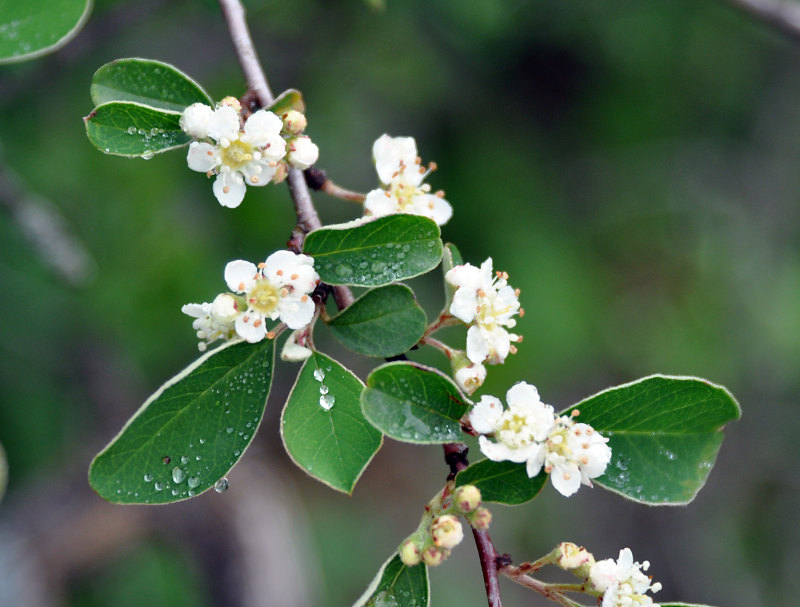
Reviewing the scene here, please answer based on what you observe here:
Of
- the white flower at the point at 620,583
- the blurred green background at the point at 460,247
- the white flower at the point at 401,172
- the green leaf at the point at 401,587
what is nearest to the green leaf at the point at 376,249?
the white flower at the point at 401,172

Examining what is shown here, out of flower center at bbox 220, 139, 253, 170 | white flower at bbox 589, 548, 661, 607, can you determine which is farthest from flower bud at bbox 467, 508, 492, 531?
flower center at bbox 220, 139, 253, 170

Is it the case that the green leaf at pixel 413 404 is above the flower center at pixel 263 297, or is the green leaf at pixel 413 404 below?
below

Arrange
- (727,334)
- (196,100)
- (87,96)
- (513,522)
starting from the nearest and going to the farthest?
(196,100) < (87,96) < (727,334) < (513,522)

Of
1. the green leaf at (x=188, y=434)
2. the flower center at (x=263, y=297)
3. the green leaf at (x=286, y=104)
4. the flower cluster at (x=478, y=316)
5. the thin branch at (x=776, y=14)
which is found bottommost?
the green leaf at (x=188, y=434)

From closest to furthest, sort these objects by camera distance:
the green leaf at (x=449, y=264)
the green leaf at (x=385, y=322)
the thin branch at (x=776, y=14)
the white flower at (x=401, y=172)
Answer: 1. the green leaf at (x=385, y=322)
2. the green leaf at (x=449, y=264)
3. the white flower at (x=401, y=172)
4. the thin branch at (x=776, y=14)

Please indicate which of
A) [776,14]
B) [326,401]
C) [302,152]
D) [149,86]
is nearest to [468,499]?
[326,401]

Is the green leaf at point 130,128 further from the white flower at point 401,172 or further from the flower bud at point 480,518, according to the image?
the flower bud at point 480,518

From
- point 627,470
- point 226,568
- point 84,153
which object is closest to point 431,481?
point 226,568

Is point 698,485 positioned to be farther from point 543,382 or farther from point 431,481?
point 431,481
